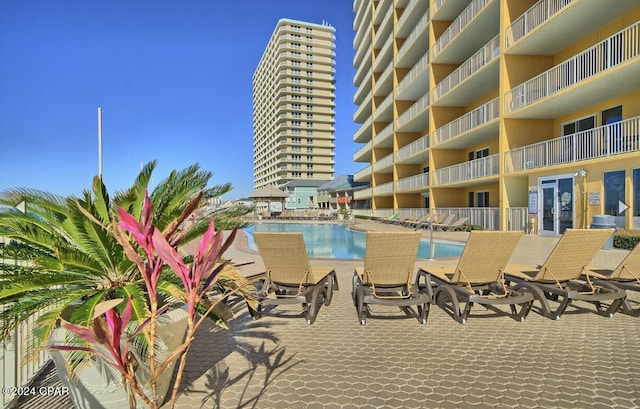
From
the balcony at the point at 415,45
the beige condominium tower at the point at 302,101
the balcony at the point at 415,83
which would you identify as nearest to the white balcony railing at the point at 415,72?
the balcony at the point at 415,83

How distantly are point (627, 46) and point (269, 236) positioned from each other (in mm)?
13144

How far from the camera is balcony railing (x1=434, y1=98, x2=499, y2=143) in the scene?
17.4 m

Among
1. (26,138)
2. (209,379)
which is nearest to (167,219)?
(209,379)

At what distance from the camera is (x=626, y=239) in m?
11.4

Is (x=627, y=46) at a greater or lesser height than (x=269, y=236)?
greater

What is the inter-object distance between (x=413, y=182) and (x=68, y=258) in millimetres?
25475

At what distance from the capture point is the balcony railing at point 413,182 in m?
24.7

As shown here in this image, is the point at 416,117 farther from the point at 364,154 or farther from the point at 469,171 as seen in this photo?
the point at 364,154

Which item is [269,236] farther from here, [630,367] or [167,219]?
[630,367]

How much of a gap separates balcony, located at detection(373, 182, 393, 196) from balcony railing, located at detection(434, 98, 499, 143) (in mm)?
8955

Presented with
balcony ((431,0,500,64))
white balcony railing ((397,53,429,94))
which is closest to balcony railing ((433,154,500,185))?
balcony ((431,0,500,64))

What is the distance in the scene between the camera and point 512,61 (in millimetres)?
16234

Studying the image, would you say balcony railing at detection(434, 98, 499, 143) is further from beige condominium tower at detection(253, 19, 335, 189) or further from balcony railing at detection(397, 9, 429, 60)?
beige condominium tower at detection(253, 19, 335, 189)

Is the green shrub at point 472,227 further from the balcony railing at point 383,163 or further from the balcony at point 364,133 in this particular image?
the balcony at point 364,133
